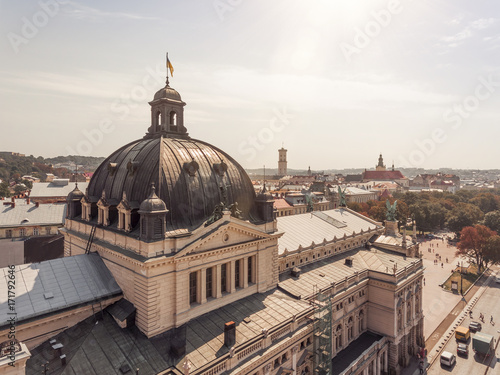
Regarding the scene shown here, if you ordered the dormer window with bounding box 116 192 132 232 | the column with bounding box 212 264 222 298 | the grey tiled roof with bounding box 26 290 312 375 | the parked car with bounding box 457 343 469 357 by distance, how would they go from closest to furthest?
the grey tiled roof with bounding box 26 290 312 375, the dormer window with bounding box 116 192 132 232, the column with bounding box 212 264 222 298, the parked car with bounding box 457 343 469 357

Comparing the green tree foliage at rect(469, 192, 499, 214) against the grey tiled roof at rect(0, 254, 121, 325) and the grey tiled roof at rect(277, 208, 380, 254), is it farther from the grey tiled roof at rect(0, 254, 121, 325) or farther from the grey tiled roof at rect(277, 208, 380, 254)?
the grey tiled roof at rect(0, 254, 121, 325)

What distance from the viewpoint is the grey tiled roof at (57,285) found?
23766 millimetres

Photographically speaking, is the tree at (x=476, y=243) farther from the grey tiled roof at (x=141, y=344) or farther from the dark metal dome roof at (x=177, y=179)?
the grey tiled roof at (x=141, y=344)

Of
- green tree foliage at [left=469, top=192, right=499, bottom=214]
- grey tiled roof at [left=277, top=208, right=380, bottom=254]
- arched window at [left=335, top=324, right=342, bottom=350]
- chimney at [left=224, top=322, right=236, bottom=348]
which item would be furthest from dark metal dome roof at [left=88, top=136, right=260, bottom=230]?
green tree foliage at [left=469, top=192, right=499, bottom=214]

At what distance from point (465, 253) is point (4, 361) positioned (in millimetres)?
100167

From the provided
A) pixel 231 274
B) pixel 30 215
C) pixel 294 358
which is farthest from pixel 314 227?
pixel 30 215

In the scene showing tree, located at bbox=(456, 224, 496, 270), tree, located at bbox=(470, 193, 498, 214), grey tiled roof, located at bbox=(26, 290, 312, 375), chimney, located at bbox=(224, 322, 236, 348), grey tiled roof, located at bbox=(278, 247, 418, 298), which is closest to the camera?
grey tiled roof, located at bbox=(26, 290, 312, 375)

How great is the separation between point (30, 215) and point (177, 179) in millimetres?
56698

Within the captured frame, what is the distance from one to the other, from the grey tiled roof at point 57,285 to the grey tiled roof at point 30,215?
4502 centimetres

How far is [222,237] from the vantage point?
29.7 metres

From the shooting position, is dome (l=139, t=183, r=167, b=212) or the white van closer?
dome (l=139, t=183, r=167, b=212)

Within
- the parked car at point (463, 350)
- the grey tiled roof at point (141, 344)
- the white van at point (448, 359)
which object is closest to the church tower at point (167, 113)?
the grey tiled roof at point (141, 344)

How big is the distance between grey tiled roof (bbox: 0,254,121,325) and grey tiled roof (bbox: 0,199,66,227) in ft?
148

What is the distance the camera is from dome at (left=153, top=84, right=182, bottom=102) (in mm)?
35844
